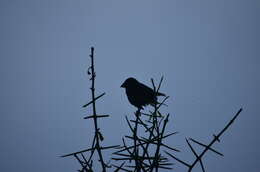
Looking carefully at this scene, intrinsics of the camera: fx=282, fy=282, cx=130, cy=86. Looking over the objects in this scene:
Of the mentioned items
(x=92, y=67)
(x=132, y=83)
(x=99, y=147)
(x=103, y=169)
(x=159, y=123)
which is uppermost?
(x=132, y=83)

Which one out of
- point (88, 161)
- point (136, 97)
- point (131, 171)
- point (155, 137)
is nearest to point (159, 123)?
point (155, 137)

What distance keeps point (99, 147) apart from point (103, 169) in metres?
0.19

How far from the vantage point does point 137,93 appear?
259 inches

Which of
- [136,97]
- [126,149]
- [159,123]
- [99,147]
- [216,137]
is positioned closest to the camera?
[216,137]

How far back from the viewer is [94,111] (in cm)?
229

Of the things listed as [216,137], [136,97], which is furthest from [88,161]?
[136,97]

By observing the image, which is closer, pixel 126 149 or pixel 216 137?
pixel 216 137

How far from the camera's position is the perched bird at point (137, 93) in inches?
252

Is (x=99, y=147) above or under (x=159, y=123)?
under

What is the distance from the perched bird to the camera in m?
6.40

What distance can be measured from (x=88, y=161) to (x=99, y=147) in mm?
270

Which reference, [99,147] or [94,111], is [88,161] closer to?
[99,147]

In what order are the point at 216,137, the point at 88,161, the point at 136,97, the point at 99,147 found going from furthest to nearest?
the point at 136,97 → the point at 88,161 → the point at 99,147 → the point at 216,137

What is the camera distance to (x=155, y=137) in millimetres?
2596
